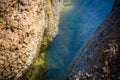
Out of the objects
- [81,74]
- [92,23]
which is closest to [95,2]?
[92,23]

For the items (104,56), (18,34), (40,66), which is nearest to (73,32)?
(40,66)

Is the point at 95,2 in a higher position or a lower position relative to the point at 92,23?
higher

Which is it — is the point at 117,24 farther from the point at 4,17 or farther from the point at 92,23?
the point at 92,23

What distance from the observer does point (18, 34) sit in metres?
2.60

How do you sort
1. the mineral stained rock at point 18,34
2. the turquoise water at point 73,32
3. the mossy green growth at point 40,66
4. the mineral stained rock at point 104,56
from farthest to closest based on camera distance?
the turquoise water at point 73,32
the mossy green growth at point 40,66
the mineral stained rock at point 18,34
the mineral stained rock at point 104,56

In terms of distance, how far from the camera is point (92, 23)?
463 centimetres

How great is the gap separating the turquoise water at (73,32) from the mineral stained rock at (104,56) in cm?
124

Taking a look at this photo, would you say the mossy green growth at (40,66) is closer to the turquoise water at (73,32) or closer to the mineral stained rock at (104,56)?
the turquoise water at (73,32)

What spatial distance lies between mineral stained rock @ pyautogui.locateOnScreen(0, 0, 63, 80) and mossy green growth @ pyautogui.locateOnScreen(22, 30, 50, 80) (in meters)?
0.38

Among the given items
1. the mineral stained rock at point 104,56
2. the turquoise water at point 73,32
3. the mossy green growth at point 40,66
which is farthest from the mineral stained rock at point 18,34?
the turquoise water at point 73,32

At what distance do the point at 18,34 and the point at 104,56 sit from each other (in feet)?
3.64

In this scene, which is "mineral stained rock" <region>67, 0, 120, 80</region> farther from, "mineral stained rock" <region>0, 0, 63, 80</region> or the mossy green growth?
the mossy green growth

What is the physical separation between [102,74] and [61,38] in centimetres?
217

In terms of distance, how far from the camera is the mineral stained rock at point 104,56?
2209mm
